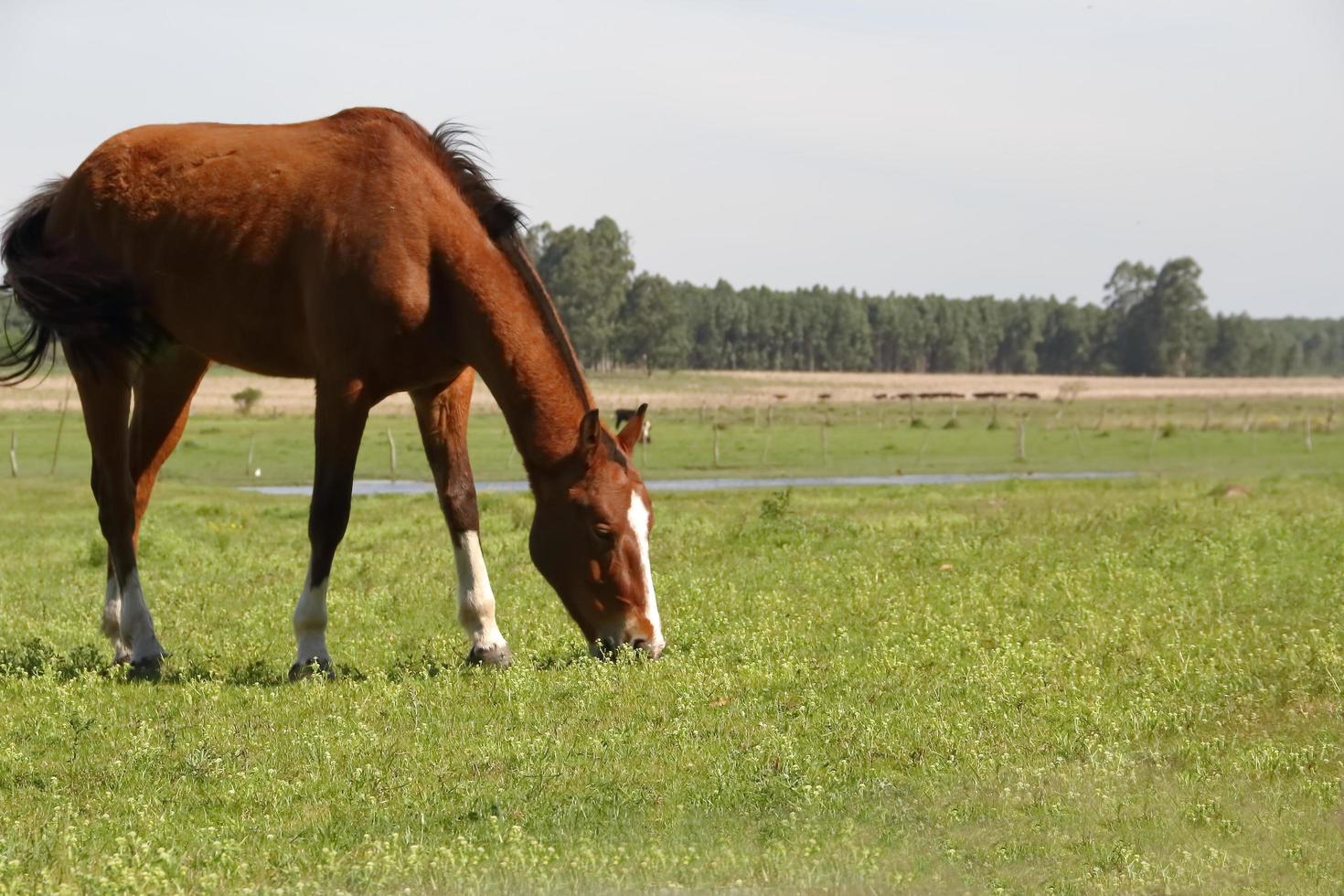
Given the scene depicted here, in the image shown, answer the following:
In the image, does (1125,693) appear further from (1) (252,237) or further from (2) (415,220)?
(1) (252,237)

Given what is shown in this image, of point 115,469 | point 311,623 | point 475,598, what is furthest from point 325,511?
point 115,469

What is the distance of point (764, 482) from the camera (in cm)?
3875

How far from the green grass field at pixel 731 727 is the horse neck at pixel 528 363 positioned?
1.54 meters

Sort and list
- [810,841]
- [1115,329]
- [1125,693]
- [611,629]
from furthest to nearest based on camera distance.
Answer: [1115,329]
[611,629]
[1125,693]
[810,841]

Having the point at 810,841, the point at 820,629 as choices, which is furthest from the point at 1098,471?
the point at 810,841

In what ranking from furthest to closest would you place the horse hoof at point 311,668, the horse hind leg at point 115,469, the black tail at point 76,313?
the horse hind leg at point 115,469, the black tail at point 76,313, the horse hoof at point 311,668

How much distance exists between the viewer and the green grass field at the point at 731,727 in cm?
560

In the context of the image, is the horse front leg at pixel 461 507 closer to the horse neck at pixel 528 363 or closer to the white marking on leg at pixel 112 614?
the horse neck at pixel 528 363

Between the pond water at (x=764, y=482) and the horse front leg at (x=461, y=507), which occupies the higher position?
the horse front leg at (x=461, y=507)

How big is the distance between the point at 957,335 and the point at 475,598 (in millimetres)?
177767

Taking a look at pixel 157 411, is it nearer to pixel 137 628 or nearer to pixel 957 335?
pixel 137 628

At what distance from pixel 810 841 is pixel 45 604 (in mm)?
9727

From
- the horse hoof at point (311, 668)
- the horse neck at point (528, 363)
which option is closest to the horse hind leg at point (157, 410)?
the horse hoof at point (311, 668)

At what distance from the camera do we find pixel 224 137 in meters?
10.5
